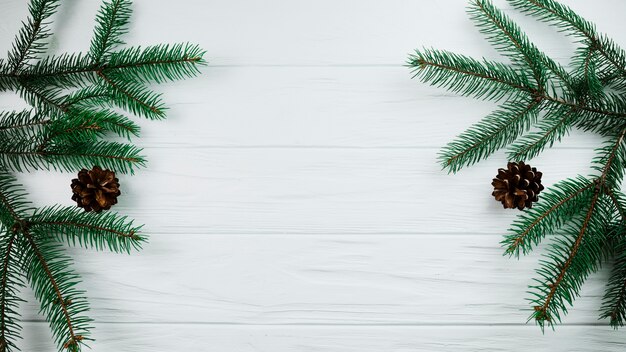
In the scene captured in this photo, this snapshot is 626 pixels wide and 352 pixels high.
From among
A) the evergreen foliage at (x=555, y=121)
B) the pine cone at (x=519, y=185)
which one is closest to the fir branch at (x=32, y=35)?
the evergreen foliage at (x=555, y=121)

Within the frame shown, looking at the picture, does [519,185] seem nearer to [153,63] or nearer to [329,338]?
[329,338]

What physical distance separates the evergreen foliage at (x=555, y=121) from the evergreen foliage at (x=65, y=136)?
46 cm

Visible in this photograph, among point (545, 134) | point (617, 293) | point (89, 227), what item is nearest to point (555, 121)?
point (545, 134)

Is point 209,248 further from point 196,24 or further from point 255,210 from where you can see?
point 196,24

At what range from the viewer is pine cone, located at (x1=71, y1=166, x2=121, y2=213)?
822 millimetres

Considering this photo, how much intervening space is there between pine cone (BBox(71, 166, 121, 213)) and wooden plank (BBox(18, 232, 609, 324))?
93 millimetres

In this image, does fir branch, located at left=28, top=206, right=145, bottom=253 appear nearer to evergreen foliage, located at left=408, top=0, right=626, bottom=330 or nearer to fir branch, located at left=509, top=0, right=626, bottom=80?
evergreen foliage, located at left=408, top=0, right=626, bottom=330

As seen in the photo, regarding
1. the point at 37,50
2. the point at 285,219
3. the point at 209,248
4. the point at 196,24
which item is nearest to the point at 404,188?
the point at 285,219

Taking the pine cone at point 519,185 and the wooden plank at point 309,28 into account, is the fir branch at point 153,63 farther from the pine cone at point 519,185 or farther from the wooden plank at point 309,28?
the pine cone at point 519,185

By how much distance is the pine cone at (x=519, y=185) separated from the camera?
812 mm

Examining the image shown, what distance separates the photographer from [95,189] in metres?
0.82

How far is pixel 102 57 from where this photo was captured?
87 centimetres

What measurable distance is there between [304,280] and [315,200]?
135 millimetres

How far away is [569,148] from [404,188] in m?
0.28
